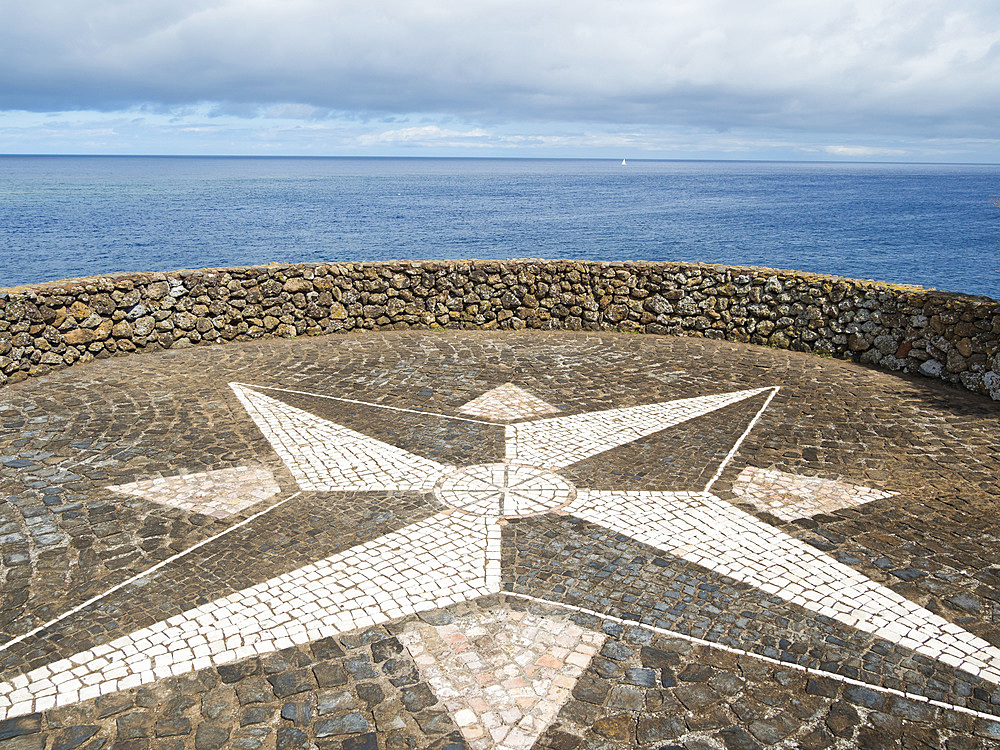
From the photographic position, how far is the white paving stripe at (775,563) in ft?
17.4

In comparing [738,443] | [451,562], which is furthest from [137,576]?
[738,443]

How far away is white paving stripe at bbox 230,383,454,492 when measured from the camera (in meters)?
7.79

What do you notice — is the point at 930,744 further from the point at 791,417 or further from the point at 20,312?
the point at 20,312

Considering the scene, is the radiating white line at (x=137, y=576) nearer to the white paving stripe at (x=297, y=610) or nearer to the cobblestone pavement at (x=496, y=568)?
the cobblestone pavement at (x=496, y=568)

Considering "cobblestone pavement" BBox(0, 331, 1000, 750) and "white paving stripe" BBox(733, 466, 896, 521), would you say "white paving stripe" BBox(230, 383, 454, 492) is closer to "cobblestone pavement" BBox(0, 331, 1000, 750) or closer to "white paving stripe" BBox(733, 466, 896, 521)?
"cobblestone pavement" BBox(0, 331, 1000, 750)

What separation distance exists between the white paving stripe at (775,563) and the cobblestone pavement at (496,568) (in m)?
0.03

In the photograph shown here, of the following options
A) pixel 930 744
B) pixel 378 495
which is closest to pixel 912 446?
pixel 930 744

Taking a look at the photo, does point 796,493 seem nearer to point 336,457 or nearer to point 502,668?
point 502,668

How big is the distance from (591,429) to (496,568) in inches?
138

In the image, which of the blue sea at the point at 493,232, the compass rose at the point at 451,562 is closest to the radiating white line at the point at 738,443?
the compass rose at the point at 451,562

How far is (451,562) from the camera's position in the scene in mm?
6266

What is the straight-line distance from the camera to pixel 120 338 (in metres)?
12.6

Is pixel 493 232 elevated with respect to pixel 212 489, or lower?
lower

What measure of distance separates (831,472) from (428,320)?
8.64m
